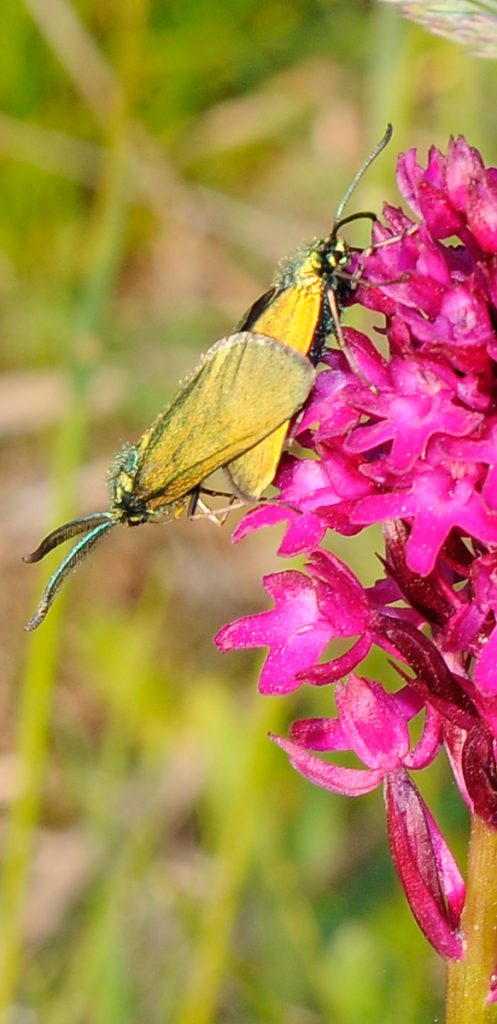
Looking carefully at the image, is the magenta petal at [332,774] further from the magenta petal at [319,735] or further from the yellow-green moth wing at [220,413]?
the yellow-green moth wing at [220,413]

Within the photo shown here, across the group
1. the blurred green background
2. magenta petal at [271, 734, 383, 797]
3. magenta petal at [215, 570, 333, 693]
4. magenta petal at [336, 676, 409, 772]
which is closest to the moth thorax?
magenta petal at [215, 570, 333, 693]

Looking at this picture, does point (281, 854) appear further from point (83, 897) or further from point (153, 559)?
point (153, 559)

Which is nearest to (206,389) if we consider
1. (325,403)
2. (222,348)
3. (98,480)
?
(222,348)

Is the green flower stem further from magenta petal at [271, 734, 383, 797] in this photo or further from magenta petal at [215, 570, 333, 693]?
magenta petal at [215, 570, 333, 693]

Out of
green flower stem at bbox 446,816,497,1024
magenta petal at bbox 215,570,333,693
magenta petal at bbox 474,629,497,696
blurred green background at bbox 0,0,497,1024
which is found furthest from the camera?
blurred green background at bbox 0,0,497,1024

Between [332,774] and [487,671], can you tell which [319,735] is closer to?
[332,774]

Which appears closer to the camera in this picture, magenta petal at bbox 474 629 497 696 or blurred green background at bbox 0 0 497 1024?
magenta petal at bbox 474 629 497 696

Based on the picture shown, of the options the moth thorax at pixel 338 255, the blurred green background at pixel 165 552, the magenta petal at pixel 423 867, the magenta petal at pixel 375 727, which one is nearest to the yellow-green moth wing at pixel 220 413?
the moth thorax at pixel 338 255

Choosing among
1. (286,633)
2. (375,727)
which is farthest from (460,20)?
(375,727)
